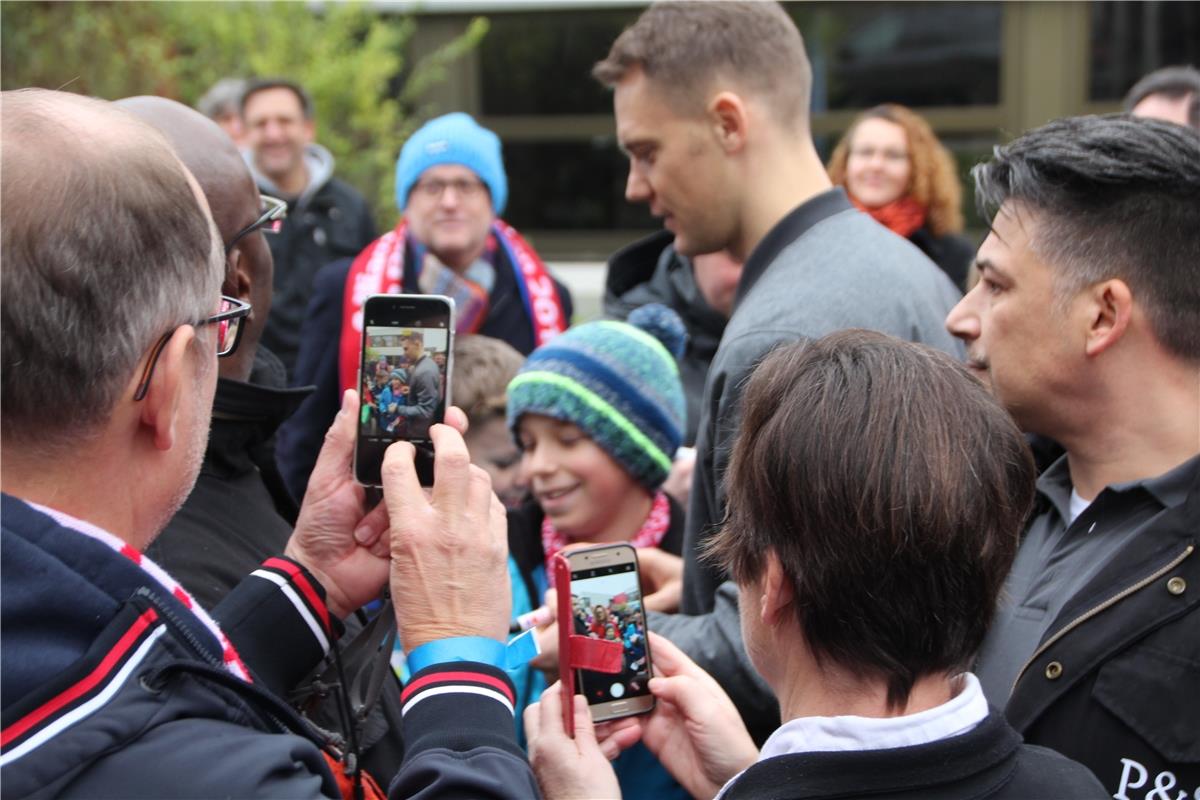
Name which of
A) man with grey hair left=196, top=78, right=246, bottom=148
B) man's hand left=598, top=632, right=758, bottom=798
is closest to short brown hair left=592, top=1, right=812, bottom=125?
man's hand left=598, top=632, right=758, bottom=798

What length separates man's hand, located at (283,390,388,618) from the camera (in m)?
1.95

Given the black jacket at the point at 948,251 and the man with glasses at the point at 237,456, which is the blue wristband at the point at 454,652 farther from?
the black jacket at the point at 948,251

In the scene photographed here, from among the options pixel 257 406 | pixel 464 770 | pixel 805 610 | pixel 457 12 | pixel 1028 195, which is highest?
pixel 457 12

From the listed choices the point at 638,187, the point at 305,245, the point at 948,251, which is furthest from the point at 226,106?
the point at 638,187

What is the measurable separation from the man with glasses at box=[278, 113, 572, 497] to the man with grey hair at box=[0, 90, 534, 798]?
111 inches

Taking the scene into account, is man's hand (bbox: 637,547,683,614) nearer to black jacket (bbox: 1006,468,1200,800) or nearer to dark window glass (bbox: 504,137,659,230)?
black jacket (bbox: 1006,468,1200,800)

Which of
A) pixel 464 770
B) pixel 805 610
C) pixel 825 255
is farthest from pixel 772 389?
pixel 825 255

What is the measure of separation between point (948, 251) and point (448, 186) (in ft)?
7.06

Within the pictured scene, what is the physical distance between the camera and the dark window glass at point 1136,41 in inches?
334

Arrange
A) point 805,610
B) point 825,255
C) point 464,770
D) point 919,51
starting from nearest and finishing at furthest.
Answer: point 464,770, point 805,610, point 825,255, point 919,51

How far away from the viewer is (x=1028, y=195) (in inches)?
84.1

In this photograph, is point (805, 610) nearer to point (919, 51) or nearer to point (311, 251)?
point (311, 251)

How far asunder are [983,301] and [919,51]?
7.16 m

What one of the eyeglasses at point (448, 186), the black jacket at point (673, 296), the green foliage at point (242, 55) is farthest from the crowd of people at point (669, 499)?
the green foliage at point (242, 55)
